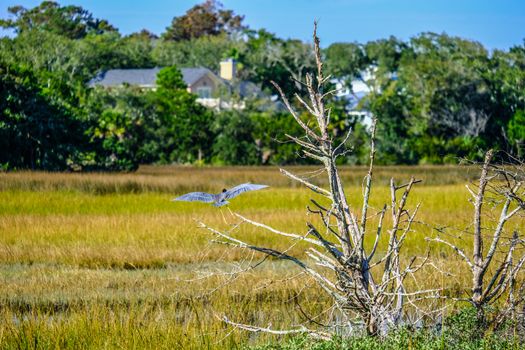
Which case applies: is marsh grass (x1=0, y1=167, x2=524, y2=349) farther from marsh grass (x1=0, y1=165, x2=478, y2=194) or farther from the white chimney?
the white chimney

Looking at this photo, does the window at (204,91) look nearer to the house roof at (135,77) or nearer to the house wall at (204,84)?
the house wall at (204,84)

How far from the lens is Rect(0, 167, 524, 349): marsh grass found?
22.0 feet

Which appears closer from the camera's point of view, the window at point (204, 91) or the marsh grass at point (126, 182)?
the marsh grass at point (126, 182)

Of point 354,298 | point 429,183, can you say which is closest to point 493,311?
point 354,298

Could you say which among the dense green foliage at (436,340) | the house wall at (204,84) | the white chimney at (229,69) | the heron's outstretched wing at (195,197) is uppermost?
the white chimney at (229,69)

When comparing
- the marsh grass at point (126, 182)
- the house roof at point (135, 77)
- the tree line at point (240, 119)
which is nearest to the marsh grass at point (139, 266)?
the marsh grass at point (126, 182)

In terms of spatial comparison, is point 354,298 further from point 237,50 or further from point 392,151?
point 237,50

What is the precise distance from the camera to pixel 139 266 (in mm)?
10844

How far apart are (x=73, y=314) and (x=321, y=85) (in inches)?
114

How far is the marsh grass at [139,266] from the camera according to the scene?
6711mm

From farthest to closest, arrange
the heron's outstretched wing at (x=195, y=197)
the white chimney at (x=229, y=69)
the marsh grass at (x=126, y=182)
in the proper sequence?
1. the white chimney at (x=229, y=69)
2. the marsh grass at (x=126, y=182)
3. the heron's outstretched wing at (x=195, y=197)

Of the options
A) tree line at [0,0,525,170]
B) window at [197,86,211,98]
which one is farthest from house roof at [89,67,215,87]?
tree line at [0,0,525,170]

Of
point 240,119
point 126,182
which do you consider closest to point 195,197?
point 126,182

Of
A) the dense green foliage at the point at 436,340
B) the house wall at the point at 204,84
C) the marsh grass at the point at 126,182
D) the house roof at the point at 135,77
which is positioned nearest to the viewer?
the dense green foliage at the point at 436,340
